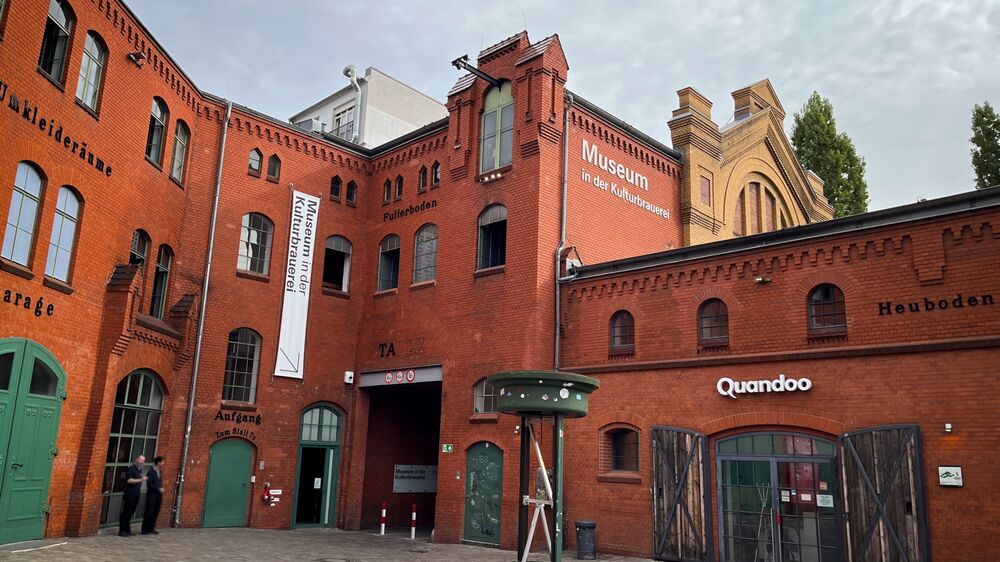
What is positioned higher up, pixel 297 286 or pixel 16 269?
pixel 297 286

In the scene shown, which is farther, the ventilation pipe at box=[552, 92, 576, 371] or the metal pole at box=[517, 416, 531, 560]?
the ventilation pipe at box=[552, 92, 576, 371]

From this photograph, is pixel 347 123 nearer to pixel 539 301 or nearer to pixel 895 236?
pixel 539 301

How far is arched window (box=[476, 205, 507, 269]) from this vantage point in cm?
2159

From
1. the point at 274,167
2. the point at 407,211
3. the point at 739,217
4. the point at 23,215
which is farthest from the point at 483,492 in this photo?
the point at 739,217

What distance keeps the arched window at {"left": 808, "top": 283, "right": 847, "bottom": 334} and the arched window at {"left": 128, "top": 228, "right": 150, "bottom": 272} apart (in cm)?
1560

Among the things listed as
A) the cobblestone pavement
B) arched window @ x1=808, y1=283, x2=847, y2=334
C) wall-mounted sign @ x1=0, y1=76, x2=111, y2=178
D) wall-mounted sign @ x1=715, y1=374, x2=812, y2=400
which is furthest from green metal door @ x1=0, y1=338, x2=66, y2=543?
arched window @ x1=808, y1=283, x2=847, y2=334

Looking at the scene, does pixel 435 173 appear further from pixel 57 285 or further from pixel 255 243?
pixel 57 285

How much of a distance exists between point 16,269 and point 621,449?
1306cm

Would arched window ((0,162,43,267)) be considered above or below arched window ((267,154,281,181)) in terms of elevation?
below

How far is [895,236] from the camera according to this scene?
1479cm

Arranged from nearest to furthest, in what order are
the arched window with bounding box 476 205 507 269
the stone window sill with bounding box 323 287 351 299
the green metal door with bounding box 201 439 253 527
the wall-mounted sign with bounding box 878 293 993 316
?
the wall-mounted sign with bounding box 878 293 993 316, the green metal door with bounding box 201 439 253 527, the arched window with bounding box 476 205 507 269, the stone window sill with bounding box 323 287 351 299

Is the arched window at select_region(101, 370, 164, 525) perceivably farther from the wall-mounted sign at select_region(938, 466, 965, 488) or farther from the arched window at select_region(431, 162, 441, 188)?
the wall-mounted sign at select_region(938, 466, 965, 488)

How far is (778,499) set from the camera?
50.6ft

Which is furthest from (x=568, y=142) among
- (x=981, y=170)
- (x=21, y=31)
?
(x=981, y=170)
